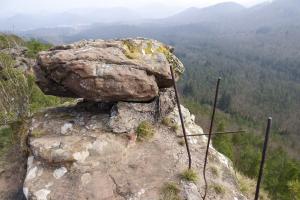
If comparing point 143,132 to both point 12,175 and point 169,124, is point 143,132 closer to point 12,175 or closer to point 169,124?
point 169,124

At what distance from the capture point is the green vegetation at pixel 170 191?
9797 millimetres

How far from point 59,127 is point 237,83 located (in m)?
181

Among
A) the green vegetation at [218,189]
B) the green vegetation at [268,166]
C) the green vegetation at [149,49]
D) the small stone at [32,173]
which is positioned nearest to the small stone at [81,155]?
the small stone at [32,173]

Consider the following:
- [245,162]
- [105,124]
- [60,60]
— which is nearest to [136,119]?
[105,124]

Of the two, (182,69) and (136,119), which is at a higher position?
(182,69)

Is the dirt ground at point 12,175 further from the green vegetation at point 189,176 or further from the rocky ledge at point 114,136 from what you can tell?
the green vegetation at point 189,176

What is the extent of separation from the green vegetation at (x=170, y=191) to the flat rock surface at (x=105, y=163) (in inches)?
4.5

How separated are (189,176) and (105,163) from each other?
8.71 feet

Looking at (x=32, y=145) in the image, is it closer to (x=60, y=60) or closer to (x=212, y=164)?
(x=60, y=60)

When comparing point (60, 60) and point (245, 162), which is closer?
point (60, 60)

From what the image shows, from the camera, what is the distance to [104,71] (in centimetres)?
1113

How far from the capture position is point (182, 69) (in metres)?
14.3

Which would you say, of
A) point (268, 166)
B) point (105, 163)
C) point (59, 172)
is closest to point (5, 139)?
point (59, 172)

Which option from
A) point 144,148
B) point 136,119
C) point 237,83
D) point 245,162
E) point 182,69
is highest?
point 182,69
